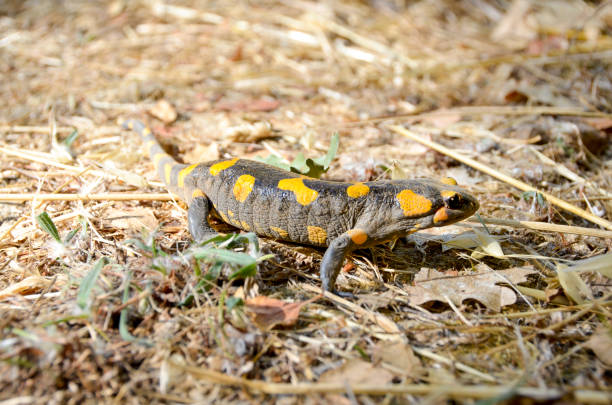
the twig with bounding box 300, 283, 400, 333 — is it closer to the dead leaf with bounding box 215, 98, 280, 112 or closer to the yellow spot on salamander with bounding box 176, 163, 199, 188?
the yellow spot on salamander with bounding box 176, 163, 199, 188

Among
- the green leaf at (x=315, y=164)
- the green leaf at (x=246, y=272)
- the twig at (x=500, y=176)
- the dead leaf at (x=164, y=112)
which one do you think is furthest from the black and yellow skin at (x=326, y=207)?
the dead leaf at (x=164, y=112)

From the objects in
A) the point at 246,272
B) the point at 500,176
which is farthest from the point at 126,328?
the point at 500,176

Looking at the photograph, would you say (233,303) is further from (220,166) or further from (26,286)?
(220,166)

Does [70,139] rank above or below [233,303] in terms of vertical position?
below

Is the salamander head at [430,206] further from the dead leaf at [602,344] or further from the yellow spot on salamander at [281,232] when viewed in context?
the dead leaf at [602,344]

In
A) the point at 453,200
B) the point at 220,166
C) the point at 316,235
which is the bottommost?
the point at 316,235

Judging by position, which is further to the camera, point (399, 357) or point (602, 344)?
point (602, 344)

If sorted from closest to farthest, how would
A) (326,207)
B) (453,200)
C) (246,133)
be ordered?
1. (453,200)
2. (326,207)
3. (246,133)

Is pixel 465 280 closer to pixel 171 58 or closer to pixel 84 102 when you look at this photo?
pixel 84 102
